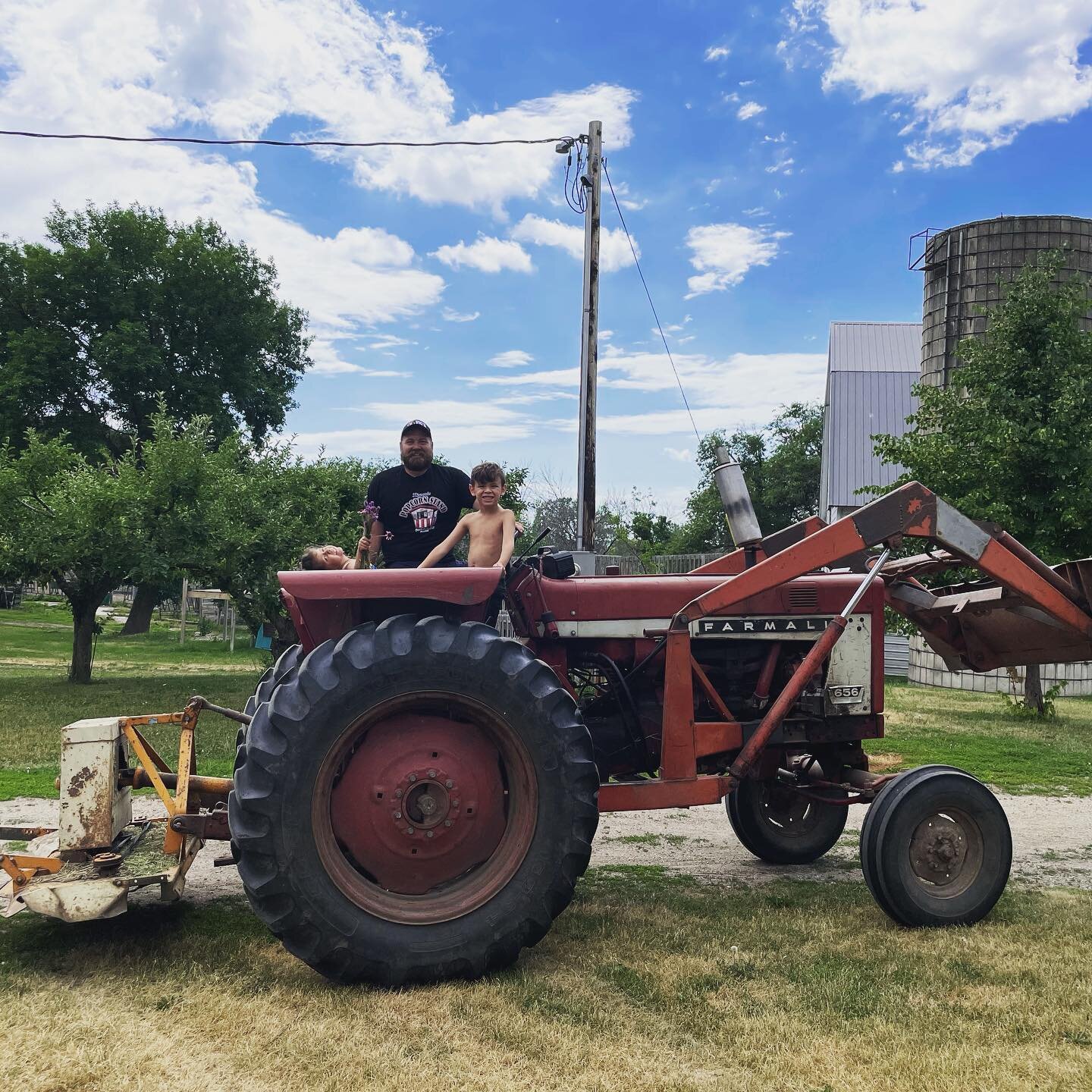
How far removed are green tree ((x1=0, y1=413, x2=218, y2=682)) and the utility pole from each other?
5.86 meters

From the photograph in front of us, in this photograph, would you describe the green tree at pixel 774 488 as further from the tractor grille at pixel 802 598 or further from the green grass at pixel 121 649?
the tractor grille at pixel 802 598

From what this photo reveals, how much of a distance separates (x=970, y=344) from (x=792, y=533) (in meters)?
10.1

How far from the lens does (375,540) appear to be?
5402 millimetres

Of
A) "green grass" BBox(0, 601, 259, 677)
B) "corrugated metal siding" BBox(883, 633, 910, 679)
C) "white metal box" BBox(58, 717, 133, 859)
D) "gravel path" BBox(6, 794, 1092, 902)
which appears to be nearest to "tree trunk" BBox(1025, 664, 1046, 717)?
"corrugated metal siding" BBox(883, 633, 910, 679)

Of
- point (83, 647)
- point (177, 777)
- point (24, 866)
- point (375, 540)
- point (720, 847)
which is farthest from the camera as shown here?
point (83, 647)

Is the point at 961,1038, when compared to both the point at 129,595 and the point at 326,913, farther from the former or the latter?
the point at 129,595

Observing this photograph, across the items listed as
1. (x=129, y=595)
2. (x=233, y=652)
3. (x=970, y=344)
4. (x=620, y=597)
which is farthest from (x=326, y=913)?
(x=129, y=595)

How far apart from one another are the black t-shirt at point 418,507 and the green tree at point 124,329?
2480cm

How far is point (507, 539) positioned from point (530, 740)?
1125mm

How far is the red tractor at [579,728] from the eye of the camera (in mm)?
3807

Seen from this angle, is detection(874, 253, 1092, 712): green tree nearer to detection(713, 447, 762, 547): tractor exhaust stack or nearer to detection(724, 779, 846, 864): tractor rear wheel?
detection(724, 779, 846, 864): tractor rear wheel

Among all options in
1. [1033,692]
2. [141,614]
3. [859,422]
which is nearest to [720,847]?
[1033,692]

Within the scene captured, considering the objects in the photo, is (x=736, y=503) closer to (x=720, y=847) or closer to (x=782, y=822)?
(x=782, y=822)

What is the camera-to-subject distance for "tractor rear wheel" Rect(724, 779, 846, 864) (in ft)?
19.3
